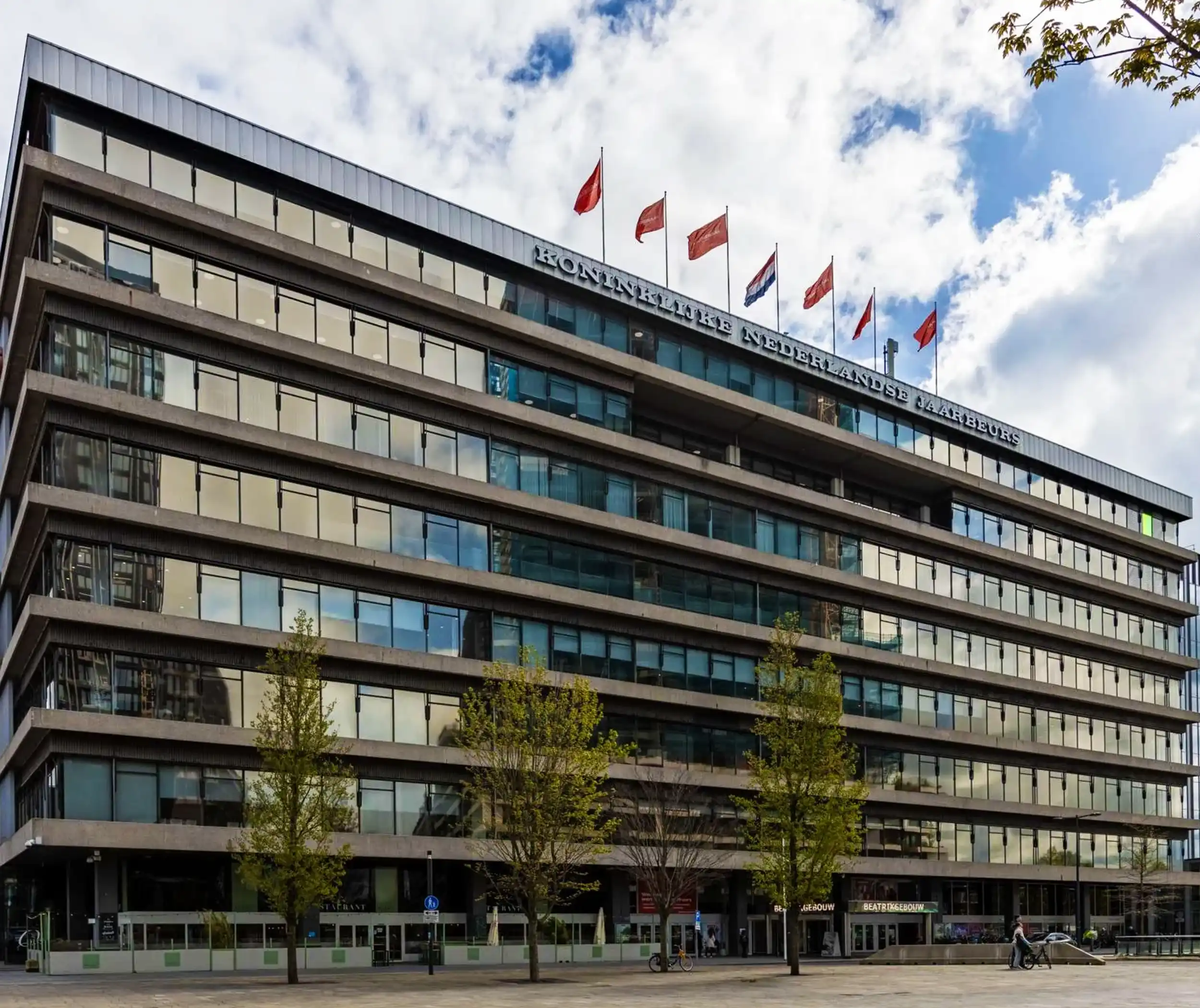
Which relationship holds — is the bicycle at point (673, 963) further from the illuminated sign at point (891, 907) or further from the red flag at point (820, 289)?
the red flag at point (820, 289)

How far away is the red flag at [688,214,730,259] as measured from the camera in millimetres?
70812

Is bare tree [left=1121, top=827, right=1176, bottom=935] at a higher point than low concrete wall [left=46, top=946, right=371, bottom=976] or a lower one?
lower

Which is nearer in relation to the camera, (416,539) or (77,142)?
(77,142)

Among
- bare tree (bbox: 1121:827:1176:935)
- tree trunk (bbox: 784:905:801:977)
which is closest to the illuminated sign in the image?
bare tree (bbox: 1121:827:1176:935)

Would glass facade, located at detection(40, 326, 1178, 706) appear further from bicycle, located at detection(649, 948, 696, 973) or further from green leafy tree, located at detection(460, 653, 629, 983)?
bicycle, located at detection(649, 948, 696, 973)

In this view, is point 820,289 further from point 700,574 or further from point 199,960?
point 199,960

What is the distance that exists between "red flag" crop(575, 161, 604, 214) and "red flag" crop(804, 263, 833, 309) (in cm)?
1585

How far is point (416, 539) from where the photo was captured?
62188mm

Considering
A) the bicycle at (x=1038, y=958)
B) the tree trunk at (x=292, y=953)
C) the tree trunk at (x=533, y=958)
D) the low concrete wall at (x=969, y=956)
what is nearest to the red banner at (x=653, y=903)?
the low concrete wall at (x=969, y=956)

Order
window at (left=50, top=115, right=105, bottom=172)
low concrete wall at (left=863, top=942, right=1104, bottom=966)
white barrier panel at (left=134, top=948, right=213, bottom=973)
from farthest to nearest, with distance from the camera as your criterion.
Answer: low concrete wall at (left=863, top=942, right=1104, bottom=966), window at (left=50, top=115, right=105, bottom=172), white barrier panel at (left=134, top=948, right=213, bottom=973)

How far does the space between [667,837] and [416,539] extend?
18.3m

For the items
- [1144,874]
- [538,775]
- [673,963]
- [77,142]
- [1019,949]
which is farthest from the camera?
[1144,874]

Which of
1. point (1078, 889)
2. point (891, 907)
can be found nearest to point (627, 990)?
point (891, 907)

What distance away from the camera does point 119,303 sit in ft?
175
